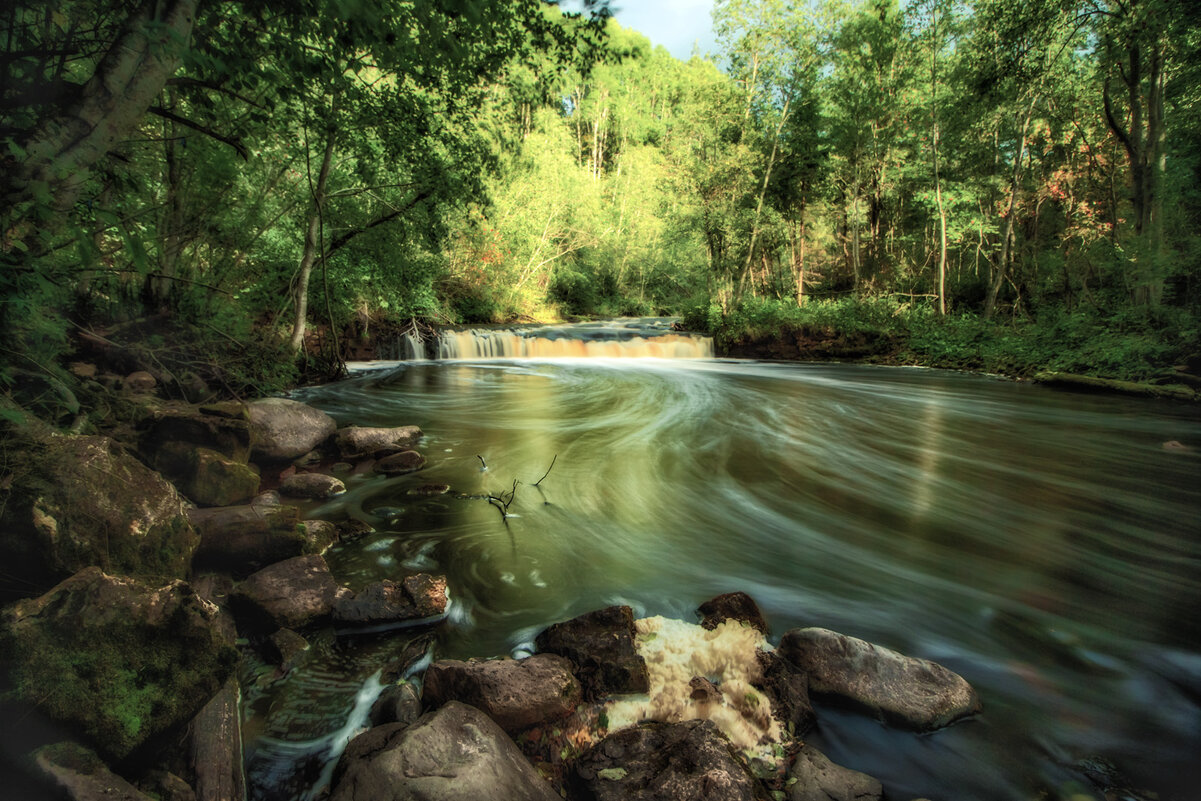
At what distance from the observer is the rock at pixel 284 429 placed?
6117 mm

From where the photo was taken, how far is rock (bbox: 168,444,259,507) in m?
4.55

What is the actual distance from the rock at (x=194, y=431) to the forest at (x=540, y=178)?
2.55ft

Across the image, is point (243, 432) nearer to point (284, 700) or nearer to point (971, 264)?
point (284, 700)

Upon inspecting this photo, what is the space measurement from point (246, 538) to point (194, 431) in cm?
180

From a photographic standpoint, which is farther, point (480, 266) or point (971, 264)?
point (971, 264)

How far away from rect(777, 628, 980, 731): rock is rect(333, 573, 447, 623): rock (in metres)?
2.14

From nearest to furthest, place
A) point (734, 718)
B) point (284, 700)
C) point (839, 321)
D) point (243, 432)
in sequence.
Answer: point (734, 718) → point (284, 700) → point (243, 432) → point (839, 321)

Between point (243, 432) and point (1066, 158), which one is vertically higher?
point (1066, 158)

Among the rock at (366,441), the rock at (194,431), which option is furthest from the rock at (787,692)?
the rock at (366,441)

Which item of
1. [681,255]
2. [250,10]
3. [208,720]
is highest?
[681,255]

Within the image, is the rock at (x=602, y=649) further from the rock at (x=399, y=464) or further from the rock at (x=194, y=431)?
the rock at (x=399, y=464)

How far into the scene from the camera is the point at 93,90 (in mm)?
2389

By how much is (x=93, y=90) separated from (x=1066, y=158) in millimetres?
29819

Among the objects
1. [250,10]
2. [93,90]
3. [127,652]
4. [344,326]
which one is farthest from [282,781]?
[344,326]
